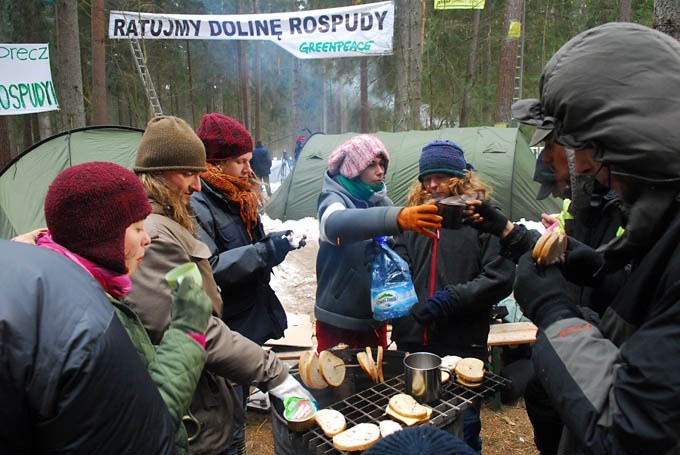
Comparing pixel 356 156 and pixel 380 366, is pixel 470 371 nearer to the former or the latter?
pixel 380 366

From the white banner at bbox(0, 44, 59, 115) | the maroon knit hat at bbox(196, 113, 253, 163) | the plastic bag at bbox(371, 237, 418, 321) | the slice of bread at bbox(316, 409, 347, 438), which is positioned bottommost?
the slice of bread at bbox(316, 409, 347, 438)

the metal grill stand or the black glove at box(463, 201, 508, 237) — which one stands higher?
the black glove at box(463, 201, 508, 237)

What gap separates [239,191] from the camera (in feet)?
9.11

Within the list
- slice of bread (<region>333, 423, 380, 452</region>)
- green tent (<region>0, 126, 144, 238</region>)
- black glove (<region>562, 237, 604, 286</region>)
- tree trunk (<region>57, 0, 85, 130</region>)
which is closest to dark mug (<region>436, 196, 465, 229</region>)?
black glove (<region>562, 237, 604, 286</region>)

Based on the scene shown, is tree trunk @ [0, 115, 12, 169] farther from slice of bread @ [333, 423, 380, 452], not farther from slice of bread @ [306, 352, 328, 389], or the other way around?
slice of bread @ [333, 423, 380, 452]

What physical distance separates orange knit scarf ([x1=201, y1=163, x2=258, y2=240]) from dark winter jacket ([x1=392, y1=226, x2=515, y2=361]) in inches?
43.8

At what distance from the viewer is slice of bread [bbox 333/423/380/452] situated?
1.63 meters

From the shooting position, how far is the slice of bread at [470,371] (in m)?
2.06

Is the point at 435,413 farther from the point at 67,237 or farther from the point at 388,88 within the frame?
the point at 388,88

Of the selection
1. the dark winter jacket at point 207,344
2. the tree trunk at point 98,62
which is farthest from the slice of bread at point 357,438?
the tree trunk at point 98,62

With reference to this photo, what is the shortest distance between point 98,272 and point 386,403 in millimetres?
1332

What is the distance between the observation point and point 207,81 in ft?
88.7

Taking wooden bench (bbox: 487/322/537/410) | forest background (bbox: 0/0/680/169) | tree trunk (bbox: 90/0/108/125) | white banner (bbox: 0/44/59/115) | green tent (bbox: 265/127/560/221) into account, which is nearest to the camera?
wooden bench (bbox: 487/322/537/410)

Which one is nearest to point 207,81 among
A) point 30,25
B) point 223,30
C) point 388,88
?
point 388,88
